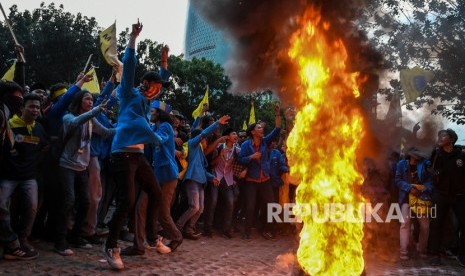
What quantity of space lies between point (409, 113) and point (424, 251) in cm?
517

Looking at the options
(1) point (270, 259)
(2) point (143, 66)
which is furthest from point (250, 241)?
(2) point (143, 66)

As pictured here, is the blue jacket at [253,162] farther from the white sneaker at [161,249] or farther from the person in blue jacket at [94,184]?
the person in blue jacket at [94,184]

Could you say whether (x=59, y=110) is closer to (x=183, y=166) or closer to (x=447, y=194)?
(x=183, y=166)

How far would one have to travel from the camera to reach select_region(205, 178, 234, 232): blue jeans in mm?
8703

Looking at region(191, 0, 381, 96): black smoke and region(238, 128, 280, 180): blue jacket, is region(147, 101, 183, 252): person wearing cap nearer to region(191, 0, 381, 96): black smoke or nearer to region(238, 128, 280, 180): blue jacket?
region(191, 0, 381, 96): black smoke

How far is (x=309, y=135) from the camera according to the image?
5.15 m

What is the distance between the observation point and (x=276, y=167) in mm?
9797

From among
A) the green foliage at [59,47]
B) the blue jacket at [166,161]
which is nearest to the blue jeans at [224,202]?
the blue jacket at [166,161]

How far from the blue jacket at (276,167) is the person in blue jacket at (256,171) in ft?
1.37

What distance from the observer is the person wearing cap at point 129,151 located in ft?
17.0

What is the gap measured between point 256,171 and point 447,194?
360cm

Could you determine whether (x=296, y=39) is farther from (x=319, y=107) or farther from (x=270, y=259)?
(x=270, y=259)

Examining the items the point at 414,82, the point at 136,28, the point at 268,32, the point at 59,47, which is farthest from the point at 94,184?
the point at 59,47

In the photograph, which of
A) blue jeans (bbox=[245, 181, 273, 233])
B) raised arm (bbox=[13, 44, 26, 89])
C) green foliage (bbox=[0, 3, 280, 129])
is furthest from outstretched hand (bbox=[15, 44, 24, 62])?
green foliage (bbox=[0, 3, 280, 129])
